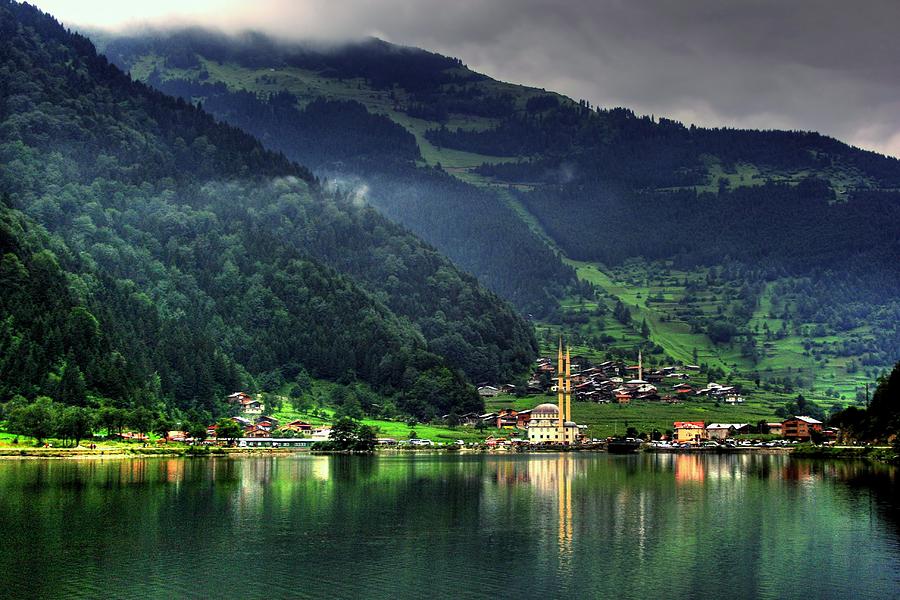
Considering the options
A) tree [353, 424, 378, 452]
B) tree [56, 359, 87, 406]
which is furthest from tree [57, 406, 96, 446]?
tree [353, 424, 378, 452]

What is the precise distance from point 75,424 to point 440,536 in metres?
93.0

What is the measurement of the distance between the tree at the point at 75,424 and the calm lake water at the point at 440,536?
97.8ft

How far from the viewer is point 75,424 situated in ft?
489

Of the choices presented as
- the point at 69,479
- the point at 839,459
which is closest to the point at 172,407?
the point at 69,479

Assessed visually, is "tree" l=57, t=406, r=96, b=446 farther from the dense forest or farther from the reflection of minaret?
the dense forest

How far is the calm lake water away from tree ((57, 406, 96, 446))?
29.8m

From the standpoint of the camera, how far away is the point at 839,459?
161 meters

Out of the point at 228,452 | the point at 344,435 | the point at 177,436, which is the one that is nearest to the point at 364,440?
the point at 344,435

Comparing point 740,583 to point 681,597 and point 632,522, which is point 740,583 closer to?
point 681,597

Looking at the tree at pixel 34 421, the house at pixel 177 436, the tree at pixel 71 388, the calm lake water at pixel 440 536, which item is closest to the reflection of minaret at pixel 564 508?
the calm lake water at pixel 440 536

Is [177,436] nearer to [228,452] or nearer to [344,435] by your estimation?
[228,452]

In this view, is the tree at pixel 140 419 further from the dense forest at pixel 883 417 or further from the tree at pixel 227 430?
the dense forest at pixel 883 417

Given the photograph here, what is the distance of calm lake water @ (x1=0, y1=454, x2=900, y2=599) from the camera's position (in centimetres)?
5481

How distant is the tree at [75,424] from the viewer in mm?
148750
